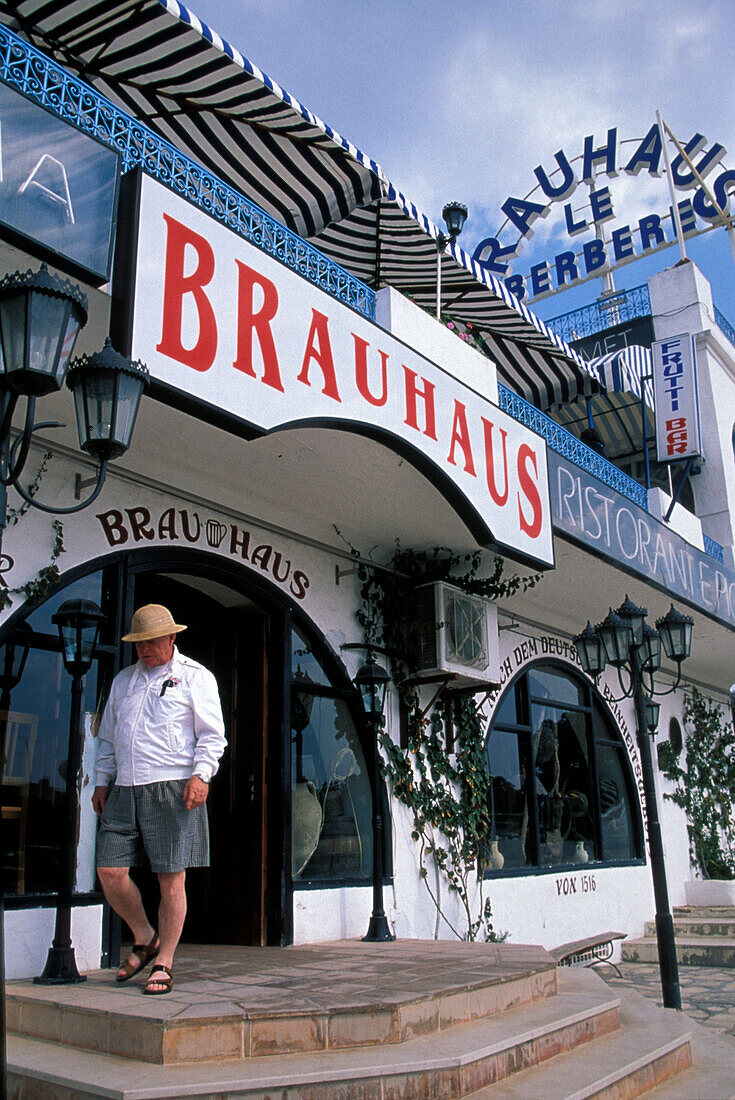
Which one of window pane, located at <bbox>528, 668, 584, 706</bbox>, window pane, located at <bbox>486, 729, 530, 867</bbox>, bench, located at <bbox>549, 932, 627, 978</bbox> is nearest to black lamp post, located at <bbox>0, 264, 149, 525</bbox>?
bench, located at <bbox>549, 932, 627, 978</bbox>

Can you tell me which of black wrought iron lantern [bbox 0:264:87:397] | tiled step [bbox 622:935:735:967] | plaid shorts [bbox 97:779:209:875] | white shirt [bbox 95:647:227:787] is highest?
black wrought iron lantern [bbox 0:264:87:397]

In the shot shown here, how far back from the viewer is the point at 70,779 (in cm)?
490

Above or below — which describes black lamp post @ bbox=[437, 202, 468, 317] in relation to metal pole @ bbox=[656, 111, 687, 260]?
below

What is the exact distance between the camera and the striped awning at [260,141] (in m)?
6.11

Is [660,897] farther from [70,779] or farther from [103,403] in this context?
[103,403]

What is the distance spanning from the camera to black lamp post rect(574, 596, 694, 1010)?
6570mm

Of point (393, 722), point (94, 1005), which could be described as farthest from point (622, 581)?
point (94, 1005)

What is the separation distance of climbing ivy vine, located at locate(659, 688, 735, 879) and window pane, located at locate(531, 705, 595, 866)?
2.34 m

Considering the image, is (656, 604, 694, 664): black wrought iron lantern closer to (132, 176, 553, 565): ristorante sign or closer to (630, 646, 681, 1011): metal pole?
(630, 646, 681, 1011): metal pole

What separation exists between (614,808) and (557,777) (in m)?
1.69

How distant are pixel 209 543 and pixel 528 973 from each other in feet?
12.0

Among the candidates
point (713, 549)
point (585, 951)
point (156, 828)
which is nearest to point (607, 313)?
point (713, 549)

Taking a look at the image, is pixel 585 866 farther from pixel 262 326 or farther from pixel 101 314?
pixel 101 314

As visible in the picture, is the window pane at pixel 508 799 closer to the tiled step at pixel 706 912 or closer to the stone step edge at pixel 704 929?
the stone step edge at pixel 704 929
